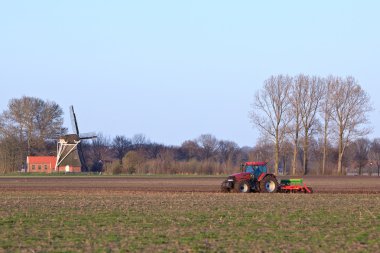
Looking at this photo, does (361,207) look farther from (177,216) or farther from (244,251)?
(244,251)

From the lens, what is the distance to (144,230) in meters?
22.4

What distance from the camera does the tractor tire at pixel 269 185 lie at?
44.8m

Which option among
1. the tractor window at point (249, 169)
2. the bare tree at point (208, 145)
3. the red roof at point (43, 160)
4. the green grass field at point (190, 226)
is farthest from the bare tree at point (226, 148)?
the green grass field at point (190, 226)

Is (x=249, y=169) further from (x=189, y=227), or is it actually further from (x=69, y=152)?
(x=69, y=152)

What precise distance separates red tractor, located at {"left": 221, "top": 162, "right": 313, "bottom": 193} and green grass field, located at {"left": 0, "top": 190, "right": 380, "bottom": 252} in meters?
10.5

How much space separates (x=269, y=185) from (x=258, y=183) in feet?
2.49

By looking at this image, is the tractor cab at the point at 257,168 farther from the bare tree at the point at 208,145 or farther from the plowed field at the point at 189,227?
the bare tree at the point at 208,145

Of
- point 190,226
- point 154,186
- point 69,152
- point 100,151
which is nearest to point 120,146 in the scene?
point 100,151

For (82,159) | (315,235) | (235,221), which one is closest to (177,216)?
(235,221)

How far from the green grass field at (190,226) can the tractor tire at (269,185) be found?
1049cm

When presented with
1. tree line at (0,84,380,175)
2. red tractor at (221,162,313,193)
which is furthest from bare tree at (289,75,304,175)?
red tractor at (221,162,313,193)

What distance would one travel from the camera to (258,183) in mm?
45219

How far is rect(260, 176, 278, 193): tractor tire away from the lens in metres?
44.8

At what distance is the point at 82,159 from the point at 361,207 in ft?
286
